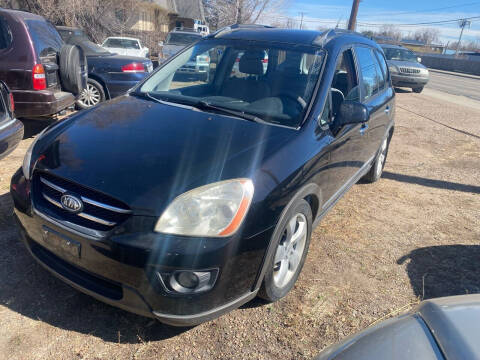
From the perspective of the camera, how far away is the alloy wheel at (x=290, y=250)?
8.55 ft

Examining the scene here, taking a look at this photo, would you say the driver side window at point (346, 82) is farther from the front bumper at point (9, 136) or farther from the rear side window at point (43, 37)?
the rear side window at point (43, 37)

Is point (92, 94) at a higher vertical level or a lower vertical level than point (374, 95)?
lower

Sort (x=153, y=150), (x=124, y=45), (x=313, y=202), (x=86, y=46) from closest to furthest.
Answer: (x=153, y=150), (x=313, y=202), (x=86, y=46), (x=124, y=45)

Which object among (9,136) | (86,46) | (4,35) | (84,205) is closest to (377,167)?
(84,205)

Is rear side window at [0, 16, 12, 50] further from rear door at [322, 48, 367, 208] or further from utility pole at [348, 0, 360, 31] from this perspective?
utility pole at [348, 0, 360, 31]

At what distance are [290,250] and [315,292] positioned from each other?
445 millimetres

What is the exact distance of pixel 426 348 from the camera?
1416mm

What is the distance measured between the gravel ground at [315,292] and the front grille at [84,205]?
0.70 metres

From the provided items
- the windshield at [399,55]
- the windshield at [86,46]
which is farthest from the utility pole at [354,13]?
the windshield at [86,46]

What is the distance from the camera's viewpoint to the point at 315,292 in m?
2.93

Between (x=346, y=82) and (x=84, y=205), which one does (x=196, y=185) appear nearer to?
(x=84, y=205)

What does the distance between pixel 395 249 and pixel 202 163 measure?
7.59ft

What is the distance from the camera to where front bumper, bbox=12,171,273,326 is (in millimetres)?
1990

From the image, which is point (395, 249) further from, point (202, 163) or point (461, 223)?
point (202, 163)
